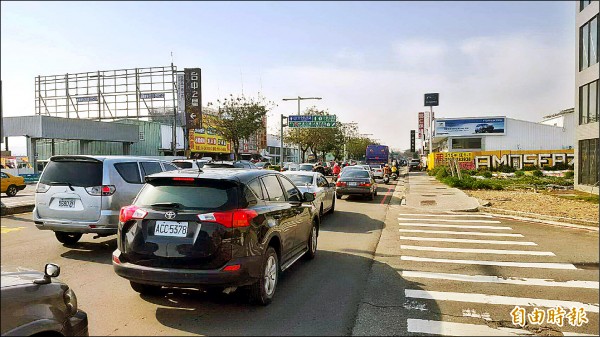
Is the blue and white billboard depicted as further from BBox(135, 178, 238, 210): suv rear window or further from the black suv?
BBox(135, 178, 238, 210): suv rear window

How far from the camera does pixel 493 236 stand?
10.5 meters

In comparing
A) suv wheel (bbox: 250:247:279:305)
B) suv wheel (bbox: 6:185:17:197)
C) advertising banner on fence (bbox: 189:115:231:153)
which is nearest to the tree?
advertising banner on fence (bbox: 189:115:231:153)

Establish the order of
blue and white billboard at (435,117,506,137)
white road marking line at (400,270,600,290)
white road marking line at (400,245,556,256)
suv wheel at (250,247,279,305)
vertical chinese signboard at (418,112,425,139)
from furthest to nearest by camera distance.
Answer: vertical chinese signboard at (418,112,425,139) → blue and white billboard at (435,117,506,137) → white road marking line at (400,245,556,256) → white road marking line at (400,270,600,290) → suv wheel at (250,247,279,305)

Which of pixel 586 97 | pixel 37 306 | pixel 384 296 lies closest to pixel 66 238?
pixel 37 306

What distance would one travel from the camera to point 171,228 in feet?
15.3

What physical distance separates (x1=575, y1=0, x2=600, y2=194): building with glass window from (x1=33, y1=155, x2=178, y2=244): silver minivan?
22344mm

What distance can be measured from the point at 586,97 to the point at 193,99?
27.1m

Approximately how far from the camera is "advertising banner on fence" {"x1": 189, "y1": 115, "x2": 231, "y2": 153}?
39656mm

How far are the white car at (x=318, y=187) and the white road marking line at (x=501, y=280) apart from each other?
16.9 ft

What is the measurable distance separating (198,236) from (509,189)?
22625 millimetres

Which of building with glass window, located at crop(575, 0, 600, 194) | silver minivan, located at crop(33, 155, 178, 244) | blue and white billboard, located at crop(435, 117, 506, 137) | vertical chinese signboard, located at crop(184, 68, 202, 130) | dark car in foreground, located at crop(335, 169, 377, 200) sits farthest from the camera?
blue and white billboard, located at crop(435, 117, 506, 137)

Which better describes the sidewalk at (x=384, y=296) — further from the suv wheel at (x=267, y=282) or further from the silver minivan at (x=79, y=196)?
the silver minivan at (x=79, y=196)

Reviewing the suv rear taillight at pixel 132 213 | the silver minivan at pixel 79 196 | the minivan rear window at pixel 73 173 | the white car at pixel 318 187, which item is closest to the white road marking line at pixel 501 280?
the suv rear taillight at pixel 132 213

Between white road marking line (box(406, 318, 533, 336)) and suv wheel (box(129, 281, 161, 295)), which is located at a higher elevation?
suv wheel (box(129, 281, 161, 295))
